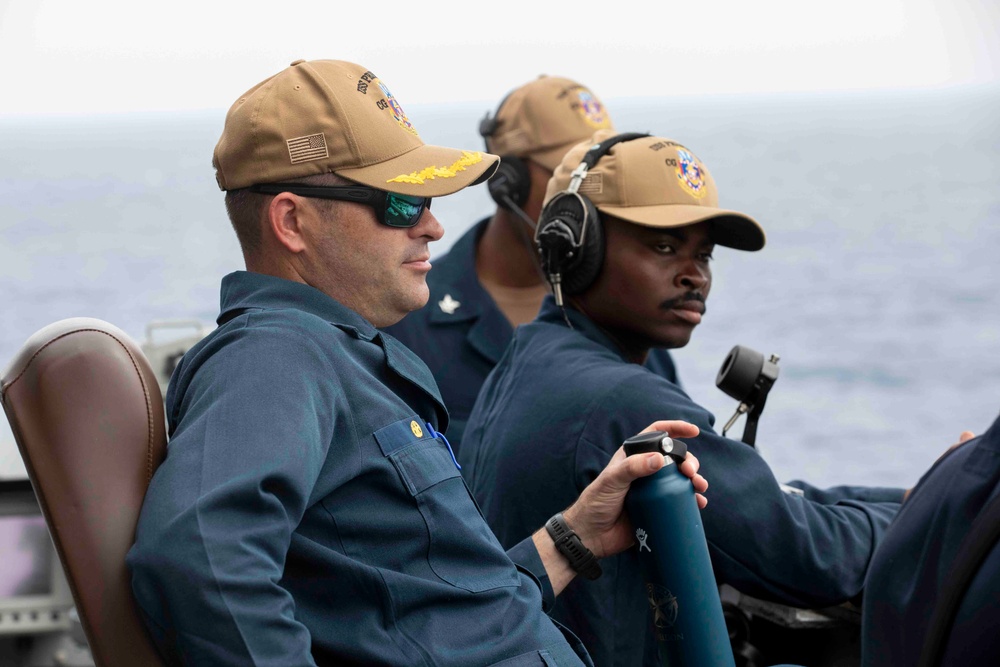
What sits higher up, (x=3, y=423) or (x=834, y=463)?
(x=3, y=423)

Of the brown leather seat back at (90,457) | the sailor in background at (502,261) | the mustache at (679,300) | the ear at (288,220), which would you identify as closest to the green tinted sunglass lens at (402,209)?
the ear at (288,220)

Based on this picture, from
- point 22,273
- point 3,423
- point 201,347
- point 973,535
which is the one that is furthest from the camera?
point 22,273

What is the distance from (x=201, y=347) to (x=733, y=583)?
115 cm

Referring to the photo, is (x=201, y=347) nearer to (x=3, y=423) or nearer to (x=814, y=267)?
(x=3, y=423)

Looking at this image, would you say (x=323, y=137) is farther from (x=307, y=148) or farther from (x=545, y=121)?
(x=545, y=121)

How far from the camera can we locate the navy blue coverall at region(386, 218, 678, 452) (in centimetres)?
382

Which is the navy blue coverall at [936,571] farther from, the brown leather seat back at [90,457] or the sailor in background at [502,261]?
the sailor in background at [502,261]

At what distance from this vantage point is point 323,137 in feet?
5.75

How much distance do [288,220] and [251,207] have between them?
63mm

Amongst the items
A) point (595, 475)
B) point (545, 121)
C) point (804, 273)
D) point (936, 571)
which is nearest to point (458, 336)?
point (545, 121)

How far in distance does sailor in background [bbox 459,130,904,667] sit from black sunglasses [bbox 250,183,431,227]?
2.19 ft

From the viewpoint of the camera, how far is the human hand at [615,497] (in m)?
1.96

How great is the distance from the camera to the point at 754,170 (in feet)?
156

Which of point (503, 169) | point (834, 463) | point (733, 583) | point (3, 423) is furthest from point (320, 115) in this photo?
point (834, 463)
